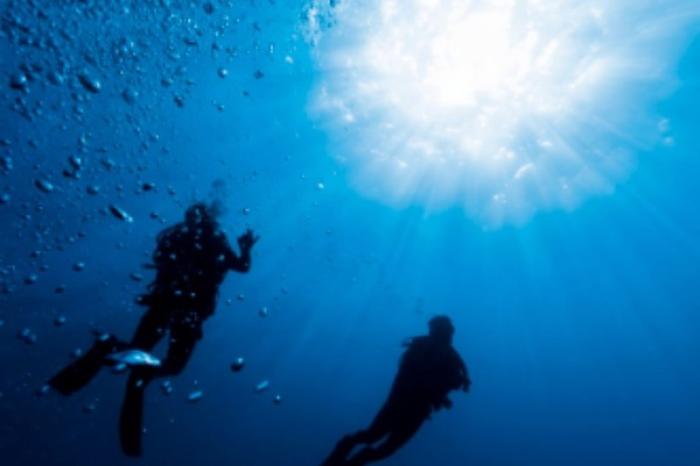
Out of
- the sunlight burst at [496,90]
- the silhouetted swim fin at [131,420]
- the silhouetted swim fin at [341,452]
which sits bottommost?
the silhouetted swim fin at [131,420]

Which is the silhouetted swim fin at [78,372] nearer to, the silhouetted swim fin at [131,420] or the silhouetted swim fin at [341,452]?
the silhouetted swim fin at [131,420]

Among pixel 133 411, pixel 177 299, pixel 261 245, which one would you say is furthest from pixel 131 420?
pixel 261 245

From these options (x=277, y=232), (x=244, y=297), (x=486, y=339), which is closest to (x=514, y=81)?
(x=277, y=232)

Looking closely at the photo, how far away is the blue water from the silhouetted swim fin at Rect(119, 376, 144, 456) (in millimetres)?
8113

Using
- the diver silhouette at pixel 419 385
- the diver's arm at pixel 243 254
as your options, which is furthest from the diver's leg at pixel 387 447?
the diver's arm at pixel 243 254

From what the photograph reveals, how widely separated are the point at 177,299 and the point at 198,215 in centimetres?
99

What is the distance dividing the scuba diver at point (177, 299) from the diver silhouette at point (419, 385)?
2431 millimetres

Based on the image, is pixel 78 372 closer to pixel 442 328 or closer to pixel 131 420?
pixel 131 420

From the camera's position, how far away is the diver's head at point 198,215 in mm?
5418

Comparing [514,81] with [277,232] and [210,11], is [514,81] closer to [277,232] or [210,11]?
[210,11]

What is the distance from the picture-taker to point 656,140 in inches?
688

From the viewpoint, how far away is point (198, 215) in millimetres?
5457

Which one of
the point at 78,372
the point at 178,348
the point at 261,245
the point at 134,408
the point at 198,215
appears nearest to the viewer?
the point at 78,372

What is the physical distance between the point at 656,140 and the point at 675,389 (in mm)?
63377
